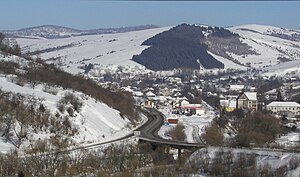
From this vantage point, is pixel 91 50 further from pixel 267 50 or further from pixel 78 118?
pixel 78 118

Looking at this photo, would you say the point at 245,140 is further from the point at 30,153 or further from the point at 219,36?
the point at 219,36

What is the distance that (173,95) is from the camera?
203 ft

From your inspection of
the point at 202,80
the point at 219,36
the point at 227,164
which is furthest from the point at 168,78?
the point at 227,164

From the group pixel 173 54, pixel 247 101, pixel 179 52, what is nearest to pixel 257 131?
pixel 247 101

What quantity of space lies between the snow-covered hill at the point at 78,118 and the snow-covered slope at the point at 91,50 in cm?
5827

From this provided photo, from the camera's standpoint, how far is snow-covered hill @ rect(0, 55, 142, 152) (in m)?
20.1

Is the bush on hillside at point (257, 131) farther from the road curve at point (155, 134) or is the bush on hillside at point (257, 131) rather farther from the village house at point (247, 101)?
the village house at point (247, 101)

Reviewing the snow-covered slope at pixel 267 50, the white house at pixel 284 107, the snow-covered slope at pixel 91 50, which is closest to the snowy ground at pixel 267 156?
the white house at pixel 284 107

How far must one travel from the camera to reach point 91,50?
11750cm

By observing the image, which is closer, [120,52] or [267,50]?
[120,52]

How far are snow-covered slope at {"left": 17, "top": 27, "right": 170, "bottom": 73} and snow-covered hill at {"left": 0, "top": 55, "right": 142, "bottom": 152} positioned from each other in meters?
58.3

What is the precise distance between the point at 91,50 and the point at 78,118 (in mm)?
95026

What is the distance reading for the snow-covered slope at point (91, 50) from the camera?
98.8 meters

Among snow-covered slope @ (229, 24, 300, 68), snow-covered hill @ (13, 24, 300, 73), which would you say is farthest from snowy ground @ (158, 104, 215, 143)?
snow-covered slope @ (229, 24, 300, 68)
